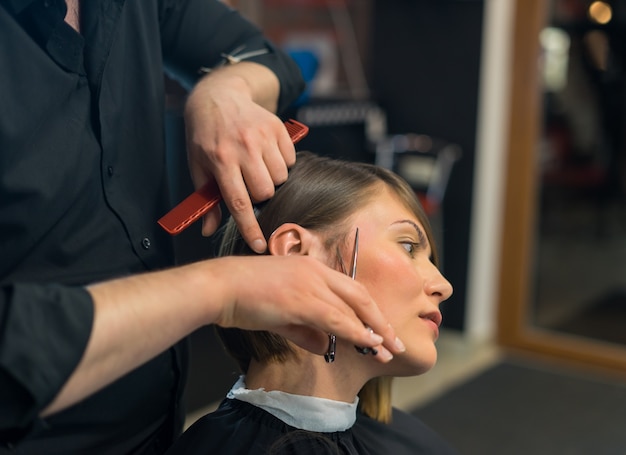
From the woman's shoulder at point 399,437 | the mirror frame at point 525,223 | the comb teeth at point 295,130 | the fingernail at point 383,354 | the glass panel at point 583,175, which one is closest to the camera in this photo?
the fingernail at point 383,354

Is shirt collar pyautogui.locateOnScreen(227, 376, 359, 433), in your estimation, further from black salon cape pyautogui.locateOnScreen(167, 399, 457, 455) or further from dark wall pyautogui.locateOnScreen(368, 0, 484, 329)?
dark wall pyautogui.locateOnScreen(368, 0, 484, 329)

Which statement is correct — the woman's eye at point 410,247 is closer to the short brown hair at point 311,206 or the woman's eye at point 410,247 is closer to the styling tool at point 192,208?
the short brown hair at point 311,206

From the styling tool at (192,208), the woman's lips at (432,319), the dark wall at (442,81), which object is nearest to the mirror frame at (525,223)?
the dark wall at (442,81)

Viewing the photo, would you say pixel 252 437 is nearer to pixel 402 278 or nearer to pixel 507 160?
pixel 402 278

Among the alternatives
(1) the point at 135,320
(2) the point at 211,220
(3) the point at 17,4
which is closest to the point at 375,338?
(1) the point at 135,320

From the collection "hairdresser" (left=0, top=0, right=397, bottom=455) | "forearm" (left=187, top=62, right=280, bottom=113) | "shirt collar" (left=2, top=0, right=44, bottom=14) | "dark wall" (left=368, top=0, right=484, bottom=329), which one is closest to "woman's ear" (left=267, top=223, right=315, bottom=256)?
"hairdresser" (left=0, top=0, right=397, bottom=455)

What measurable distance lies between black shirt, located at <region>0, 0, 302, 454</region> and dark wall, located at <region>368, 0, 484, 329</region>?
2.83 meters

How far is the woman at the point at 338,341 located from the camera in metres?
1.14

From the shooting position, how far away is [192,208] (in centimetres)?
101

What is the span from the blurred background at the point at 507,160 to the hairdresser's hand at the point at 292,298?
274 cm

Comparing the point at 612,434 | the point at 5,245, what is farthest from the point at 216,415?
the point at 612,434

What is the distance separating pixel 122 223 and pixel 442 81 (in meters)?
3.19

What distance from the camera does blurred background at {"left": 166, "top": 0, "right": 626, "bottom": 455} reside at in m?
3.72

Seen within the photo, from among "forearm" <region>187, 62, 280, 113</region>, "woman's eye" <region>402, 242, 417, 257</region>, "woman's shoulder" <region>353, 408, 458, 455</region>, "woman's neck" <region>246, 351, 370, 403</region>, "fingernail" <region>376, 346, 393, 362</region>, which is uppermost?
"forearm" <region>187, 62, 280, 113</region>
